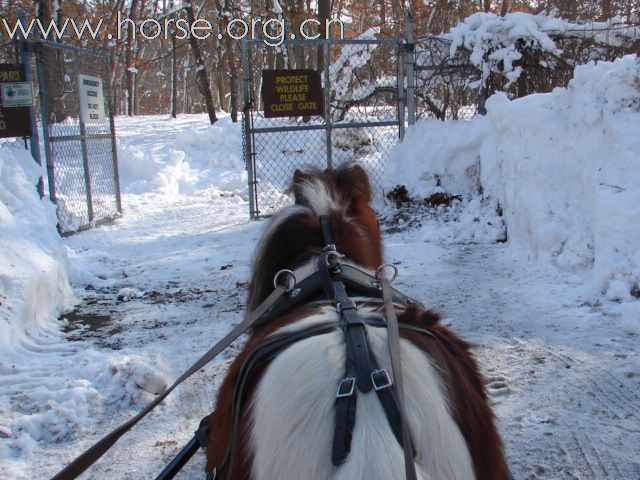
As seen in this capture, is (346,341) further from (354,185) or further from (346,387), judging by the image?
(354,185)

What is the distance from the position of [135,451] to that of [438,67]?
8.51 metres

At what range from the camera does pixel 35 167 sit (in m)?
7.26

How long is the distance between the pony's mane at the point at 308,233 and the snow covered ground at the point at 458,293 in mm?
1323

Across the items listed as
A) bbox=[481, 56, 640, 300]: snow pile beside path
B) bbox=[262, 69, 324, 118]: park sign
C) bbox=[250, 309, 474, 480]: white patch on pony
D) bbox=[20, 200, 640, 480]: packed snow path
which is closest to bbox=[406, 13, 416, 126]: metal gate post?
bbox=[262, 69, 324, 118]: park sign

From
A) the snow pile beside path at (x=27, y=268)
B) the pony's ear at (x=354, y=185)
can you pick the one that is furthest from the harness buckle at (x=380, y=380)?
the snow pile beside path at (x=27, y=268)

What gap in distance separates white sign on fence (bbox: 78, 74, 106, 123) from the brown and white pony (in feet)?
26.1

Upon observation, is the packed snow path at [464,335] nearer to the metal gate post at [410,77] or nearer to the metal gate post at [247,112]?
the metal gate post at [247,112]

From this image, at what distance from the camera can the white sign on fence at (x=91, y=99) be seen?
8641 mm

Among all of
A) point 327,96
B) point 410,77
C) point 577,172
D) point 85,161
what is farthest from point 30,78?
point 577,172

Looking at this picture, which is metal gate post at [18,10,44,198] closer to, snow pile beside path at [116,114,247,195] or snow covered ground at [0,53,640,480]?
snow covered ground at [0,53,640,480]

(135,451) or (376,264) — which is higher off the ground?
(376,264)

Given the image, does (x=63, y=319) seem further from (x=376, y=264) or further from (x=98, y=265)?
(x=376, y=264)

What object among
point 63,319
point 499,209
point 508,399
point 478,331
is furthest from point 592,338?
point 63,319

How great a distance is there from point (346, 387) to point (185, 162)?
14.6 meters
